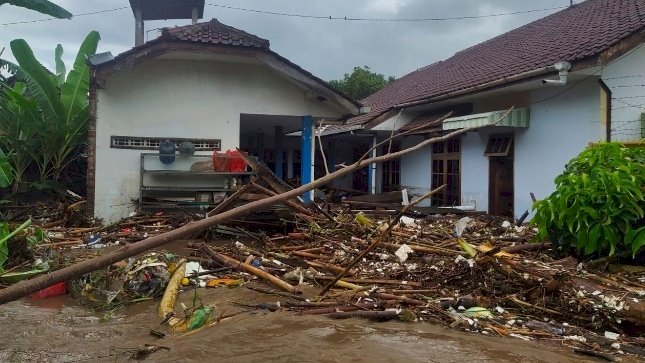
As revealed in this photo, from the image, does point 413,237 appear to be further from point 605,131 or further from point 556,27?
point 556,27

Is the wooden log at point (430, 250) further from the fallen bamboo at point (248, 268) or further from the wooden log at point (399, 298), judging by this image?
the fallen bamboo at point (248, 268)

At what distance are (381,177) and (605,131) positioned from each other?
9918mm

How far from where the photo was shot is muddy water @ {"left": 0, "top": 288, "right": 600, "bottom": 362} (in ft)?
13.2

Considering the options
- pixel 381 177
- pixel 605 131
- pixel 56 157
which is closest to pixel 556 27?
pixel 605 131

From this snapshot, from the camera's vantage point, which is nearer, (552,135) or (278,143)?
(552,135)

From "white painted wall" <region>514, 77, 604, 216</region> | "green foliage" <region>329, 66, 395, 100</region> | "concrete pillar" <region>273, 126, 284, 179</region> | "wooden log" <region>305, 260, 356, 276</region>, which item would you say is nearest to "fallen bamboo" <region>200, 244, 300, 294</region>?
"wooden log" <region>305, 260, 356, 276</region>

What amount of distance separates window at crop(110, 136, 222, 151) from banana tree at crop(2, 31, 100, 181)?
127cm

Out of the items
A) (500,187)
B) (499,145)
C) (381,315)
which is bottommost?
(381,315)

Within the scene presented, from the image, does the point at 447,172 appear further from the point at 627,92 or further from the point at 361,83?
the point at 361,83

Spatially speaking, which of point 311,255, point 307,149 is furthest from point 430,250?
point 307,149

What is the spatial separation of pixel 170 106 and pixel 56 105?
2426 mm

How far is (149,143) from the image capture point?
11.3 m

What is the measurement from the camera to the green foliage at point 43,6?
6.57m

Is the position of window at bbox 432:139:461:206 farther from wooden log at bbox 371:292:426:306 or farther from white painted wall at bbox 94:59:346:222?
wooden log at bbox 371:292:426:306
